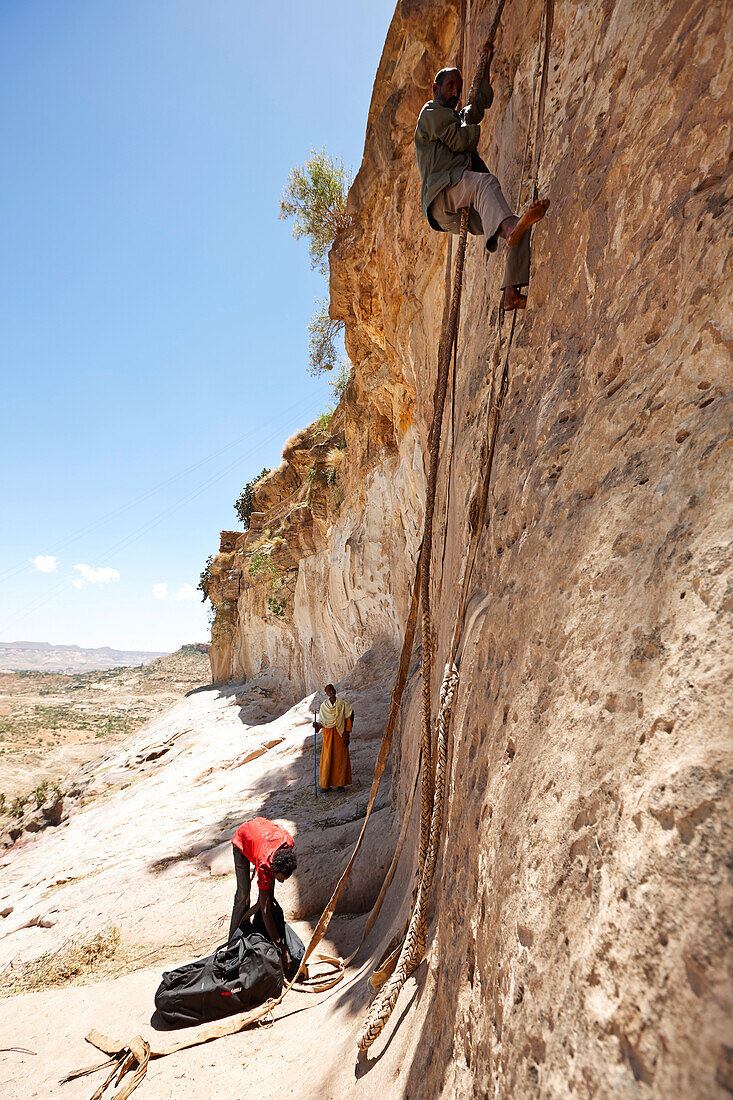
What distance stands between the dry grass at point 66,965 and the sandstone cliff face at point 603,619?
12.9 feet

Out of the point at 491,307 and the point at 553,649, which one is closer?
the point at 553,649

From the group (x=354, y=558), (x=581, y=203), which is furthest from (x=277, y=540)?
(x=581, y=203)

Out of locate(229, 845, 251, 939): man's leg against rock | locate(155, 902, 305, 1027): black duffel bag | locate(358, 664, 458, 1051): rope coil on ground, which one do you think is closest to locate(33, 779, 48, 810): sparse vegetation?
locate(229, 845, 251, 939): man's leg against rock

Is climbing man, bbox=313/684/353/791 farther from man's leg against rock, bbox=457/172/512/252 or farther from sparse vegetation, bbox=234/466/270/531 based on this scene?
sparse vegetation, bbox=234/466/270/531

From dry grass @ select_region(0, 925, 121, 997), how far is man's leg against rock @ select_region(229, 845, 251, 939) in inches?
56.5

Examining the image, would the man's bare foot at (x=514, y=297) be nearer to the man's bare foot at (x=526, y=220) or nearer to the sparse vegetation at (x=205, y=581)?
the man's bare foot at (x=526, y=220)

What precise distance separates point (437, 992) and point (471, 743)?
A: 0.70 m

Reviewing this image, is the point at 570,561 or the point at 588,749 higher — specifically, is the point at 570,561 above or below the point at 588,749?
above

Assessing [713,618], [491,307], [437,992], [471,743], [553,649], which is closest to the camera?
[713,618]

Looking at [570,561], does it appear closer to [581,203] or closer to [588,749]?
[588,749]

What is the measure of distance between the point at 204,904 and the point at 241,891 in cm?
138

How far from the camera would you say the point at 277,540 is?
52.3ft

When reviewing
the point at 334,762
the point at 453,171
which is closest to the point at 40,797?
the point at 334,762

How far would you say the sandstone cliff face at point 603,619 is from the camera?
2.54 feet
